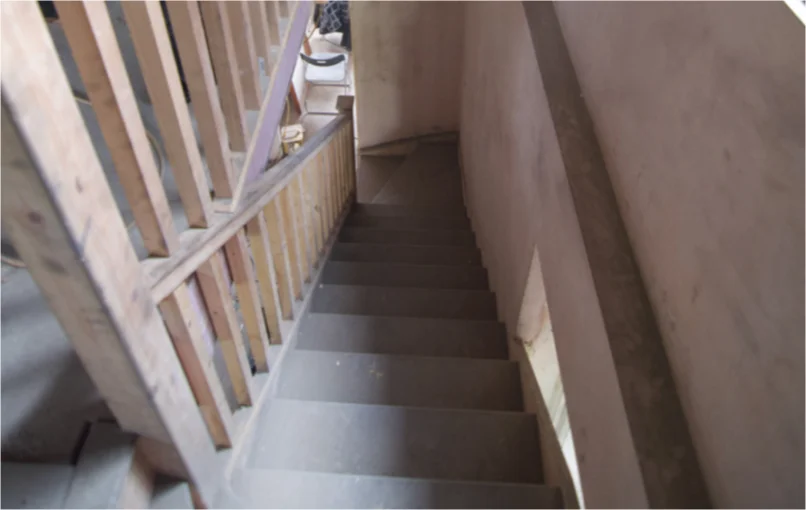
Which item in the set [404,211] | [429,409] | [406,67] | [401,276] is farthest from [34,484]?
[406,67]

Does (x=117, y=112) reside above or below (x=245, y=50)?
above

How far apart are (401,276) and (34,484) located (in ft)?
6.55

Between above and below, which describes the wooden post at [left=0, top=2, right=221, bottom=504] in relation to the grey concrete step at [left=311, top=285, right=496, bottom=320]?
above

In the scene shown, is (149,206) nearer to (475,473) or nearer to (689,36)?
(689,36)

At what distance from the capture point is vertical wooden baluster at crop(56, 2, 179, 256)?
89cm

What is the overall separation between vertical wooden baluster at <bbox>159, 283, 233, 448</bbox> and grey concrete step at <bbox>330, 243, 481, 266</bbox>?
1724mm

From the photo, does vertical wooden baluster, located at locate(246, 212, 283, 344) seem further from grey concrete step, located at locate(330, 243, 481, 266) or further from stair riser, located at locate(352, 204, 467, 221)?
stair riser, located at locate(352, 204, 467, 221)

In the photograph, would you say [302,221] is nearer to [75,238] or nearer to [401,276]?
[401,276]

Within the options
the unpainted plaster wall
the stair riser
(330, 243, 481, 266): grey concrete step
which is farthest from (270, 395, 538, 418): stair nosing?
the stair riser

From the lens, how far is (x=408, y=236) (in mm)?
3658

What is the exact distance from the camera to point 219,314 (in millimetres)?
1406

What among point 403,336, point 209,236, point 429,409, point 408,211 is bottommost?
point 408,211

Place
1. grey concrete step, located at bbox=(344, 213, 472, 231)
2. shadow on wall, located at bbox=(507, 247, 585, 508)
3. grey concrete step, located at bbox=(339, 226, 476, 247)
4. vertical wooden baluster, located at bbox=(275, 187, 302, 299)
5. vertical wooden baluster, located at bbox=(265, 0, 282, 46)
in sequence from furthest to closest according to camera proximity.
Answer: grey concrete step, located at bbox=(344, 213, 472, 231)
grey concrete step, located at bbox=(339, 226, 476, 247)
vertical wooden baluster, located at bbox=(265, 0, 282, 46)
vertical wooden baluster, located at bbox=(275, 187, 302, 299)
shadow on wall, located at bbox=(507, 247, 585, 508)

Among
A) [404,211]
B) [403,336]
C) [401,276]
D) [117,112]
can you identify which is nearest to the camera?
[117,112]
